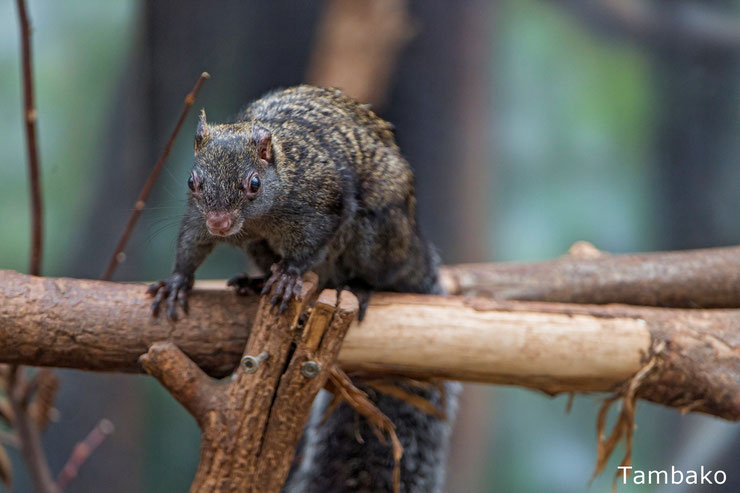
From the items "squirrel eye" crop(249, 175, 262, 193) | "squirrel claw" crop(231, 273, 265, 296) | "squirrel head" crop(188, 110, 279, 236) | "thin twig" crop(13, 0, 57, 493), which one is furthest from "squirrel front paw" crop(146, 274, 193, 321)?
"thin twig" crop(13, 0, 57, 493)

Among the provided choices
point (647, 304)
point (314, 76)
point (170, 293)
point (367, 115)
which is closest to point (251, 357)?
point (170, 293)

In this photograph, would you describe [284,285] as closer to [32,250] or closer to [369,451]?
[369,451]

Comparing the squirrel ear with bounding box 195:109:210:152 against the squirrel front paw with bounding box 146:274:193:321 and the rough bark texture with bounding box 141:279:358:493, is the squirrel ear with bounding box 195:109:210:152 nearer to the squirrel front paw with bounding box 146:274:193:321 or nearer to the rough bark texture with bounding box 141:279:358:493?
the squirrel front paw with bounding box 146:274:193:321

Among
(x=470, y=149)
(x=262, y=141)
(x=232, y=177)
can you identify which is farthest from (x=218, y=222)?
(x=470, y=149)

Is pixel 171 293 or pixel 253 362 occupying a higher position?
pixel 171 293

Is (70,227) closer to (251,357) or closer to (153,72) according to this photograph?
(153,72)

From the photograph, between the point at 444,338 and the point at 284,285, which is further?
the point at 444,338

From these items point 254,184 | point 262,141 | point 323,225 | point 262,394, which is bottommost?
point 262,394
